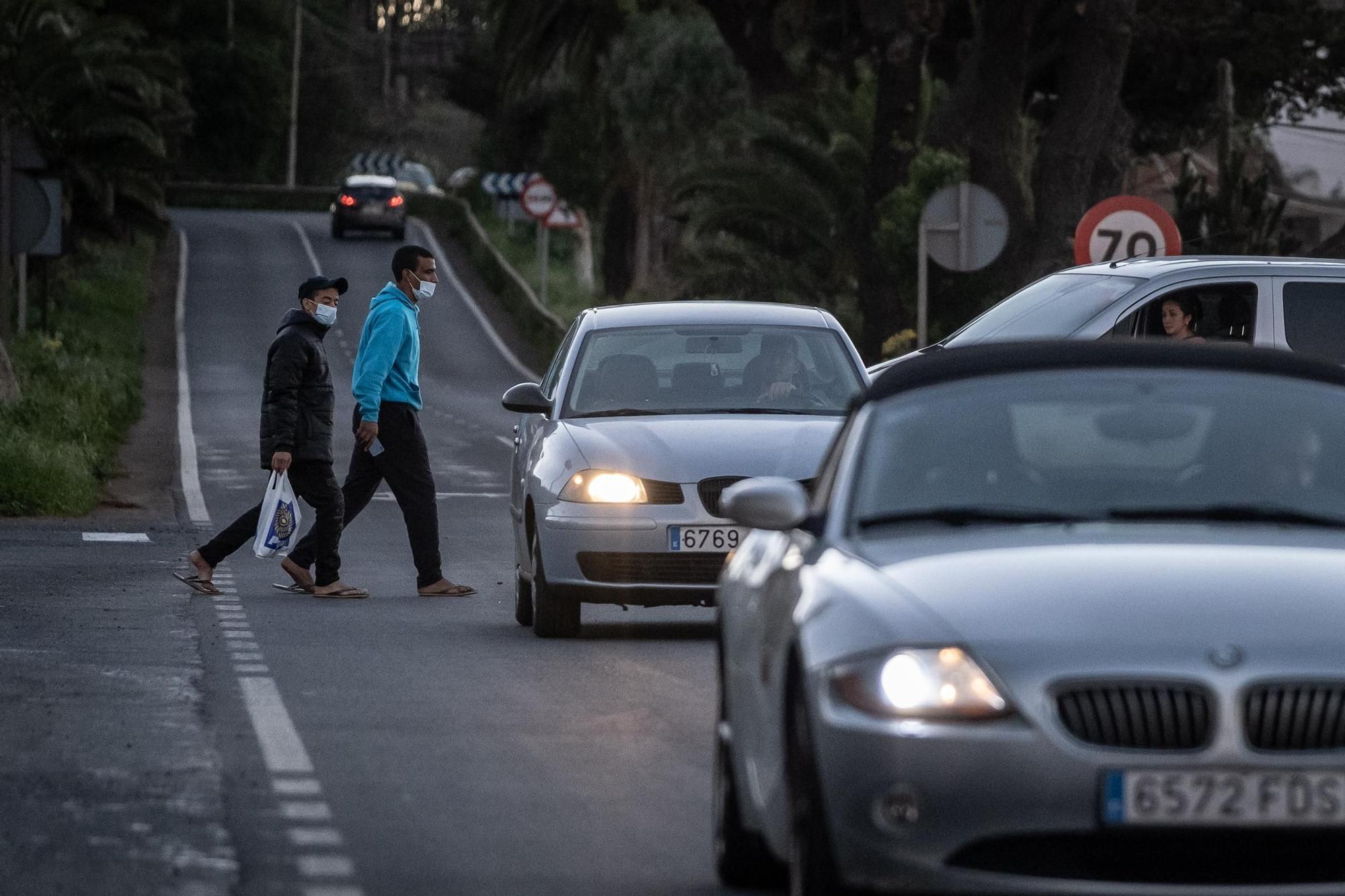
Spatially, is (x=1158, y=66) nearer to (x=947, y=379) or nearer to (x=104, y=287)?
(x=104, y=287)

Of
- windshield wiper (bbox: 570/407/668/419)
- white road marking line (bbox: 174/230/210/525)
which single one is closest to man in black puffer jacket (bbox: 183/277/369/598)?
windshield wiper (bbox: 570/407/668/419)

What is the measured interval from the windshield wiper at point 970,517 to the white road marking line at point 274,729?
2368mm

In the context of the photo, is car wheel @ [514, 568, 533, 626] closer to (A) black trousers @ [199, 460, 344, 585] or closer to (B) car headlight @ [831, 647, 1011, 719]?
(A) black trousers @ [199, 460, 344, 585]

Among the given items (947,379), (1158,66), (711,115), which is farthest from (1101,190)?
(947,379)

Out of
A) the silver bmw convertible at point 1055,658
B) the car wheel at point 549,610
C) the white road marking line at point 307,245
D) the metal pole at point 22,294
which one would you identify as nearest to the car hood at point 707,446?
the car wheel at point 549,610

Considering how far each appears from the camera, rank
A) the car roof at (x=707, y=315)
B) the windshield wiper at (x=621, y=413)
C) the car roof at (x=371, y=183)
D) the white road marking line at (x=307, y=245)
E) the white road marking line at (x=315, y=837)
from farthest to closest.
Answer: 1. the car roof at (x=371, y=183)
2. the white road marking line at (x=307, y=245)
3. the car roof at (x=707, y=315)
4. the windshield wiper at (x=621, y=413)
5. the white road marking line at (x=315, y=837)

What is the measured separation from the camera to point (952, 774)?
575cm

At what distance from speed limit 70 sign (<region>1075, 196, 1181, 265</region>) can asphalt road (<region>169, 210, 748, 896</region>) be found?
16.6 ft

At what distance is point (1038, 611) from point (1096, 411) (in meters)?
1.22

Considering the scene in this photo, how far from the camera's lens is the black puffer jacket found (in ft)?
53.8

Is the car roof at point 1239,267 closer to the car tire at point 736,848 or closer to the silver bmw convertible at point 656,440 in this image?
the silver bmw convertible at point 656,440

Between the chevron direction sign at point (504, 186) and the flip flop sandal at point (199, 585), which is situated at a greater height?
the flip flop sandal at point (199, 585)

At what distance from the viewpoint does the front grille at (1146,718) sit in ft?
18.8

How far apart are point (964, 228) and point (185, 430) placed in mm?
11204
